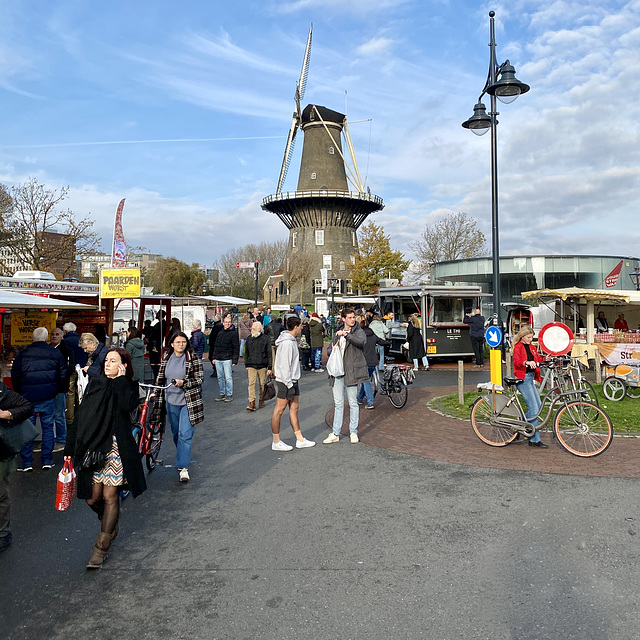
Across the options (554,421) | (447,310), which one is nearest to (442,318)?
(447,310)

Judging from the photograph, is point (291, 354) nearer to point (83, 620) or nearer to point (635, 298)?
point (83, 620)

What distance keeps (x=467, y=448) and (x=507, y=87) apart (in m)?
6.83

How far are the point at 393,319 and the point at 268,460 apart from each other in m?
13.0

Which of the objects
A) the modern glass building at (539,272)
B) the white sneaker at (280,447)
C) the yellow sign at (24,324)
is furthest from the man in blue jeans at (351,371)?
the modern glass building at (539,272)

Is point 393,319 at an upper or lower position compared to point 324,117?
lower

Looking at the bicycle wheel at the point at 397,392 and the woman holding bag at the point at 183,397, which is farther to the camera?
the bicycle wheel at the point at 397,392

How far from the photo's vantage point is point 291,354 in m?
7.49

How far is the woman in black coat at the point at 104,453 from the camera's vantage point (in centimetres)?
418

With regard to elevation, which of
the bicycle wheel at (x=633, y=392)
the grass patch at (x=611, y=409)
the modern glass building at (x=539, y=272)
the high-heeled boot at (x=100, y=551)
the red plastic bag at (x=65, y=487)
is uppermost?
the modern glass building at (x=539, y=272)

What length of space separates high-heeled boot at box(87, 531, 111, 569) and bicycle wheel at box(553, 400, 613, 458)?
217 inches

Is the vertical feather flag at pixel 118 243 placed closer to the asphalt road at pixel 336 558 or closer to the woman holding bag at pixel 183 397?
the asphalt road at pixel 336 558

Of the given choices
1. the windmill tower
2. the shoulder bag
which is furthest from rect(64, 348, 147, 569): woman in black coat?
the windmill tower

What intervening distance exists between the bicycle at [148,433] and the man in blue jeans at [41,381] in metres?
1.28

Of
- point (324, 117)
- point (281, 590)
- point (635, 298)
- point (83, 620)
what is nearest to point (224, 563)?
point (281, 590)
